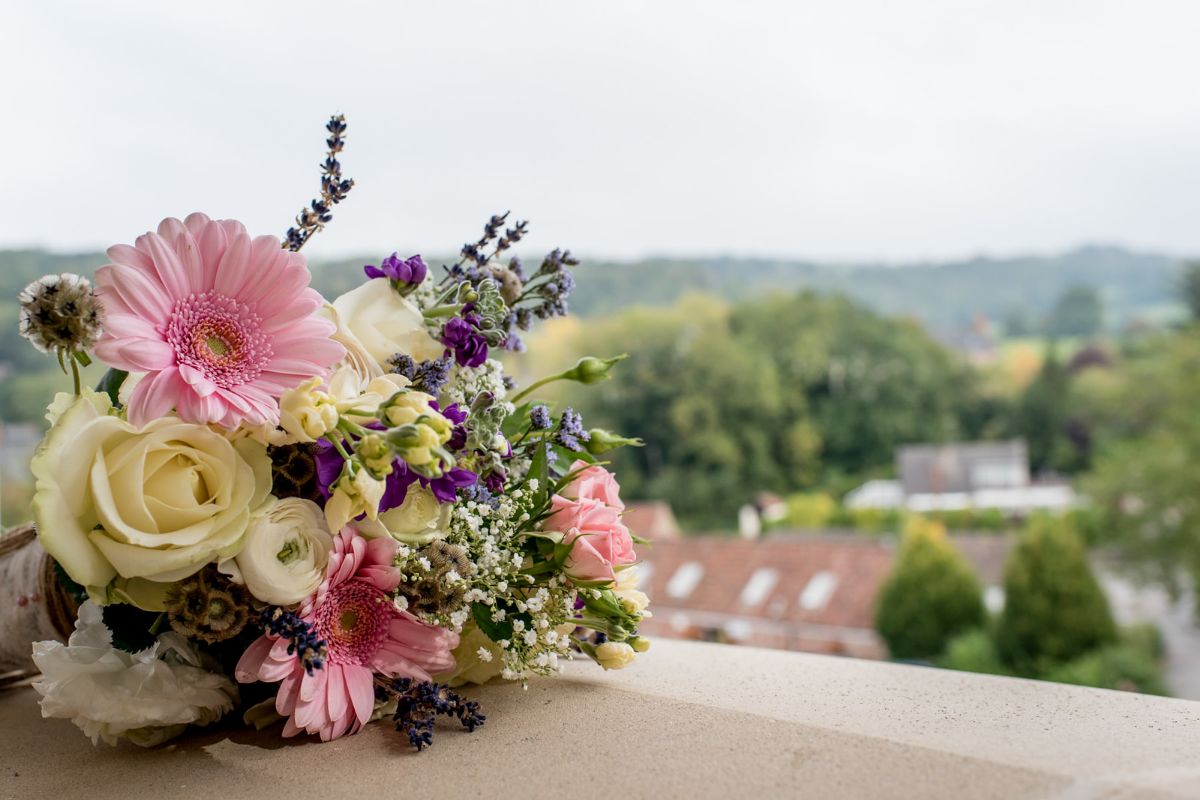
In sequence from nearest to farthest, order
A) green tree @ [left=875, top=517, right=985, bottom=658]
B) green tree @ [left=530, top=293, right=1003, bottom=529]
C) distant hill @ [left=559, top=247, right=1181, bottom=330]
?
1. green tree @ [left=875, top=517, right=985, bottom=658]
2. green tree @ [left=530, top=293, right=1003, bottom=529]
3. distant hill @ [left=559, top=247, right=1181, bottom=330]

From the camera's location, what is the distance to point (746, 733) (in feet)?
1.94

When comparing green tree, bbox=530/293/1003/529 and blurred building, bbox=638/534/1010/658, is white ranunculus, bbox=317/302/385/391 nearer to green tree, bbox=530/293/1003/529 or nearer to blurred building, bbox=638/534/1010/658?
blurred building, bbox=638/534/1010/658

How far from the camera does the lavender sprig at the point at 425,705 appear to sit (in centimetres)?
63

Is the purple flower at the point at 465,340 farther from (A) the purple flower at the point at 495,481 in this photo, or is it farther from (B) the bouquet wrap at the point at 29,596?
(B) the bouquet wrap at the point at 29,596

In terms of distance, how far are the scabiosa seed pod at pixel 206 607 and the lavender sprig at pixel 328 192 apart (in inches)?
9.8

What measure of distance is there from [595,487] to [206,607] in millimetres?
279

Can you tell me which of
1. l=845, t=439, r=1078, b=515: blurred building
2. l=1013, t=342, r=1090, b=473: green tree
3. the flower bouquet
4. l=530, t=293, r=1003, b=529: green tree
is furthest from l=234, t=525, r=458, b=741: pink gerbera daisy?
l=1013, t=342, r=1090, b=473: green tree

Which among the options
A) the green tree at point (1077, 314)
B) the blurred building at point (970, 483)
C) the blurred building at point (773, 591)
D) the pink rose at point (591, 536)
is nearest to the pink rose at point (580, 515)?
the pink rose at point (591, 536)

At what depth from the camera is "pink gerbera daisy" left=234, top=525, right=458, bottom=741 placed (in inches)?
24.0

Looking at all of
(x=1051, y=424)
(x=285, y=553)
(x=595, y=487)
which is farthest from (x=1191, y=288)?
(x=285, y=553)

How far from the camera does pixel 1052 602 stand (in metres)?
9.33

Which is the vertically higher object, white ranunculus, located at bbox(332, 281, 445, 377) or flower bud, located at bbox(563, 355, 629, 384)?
white ranunculus, located at bbox(332, 281, 445, 377)

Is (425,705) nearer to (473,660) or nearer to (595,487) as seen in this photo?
(473,660)

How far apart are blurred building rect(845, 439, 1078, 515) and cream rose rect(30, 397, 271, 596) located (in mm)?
19174
